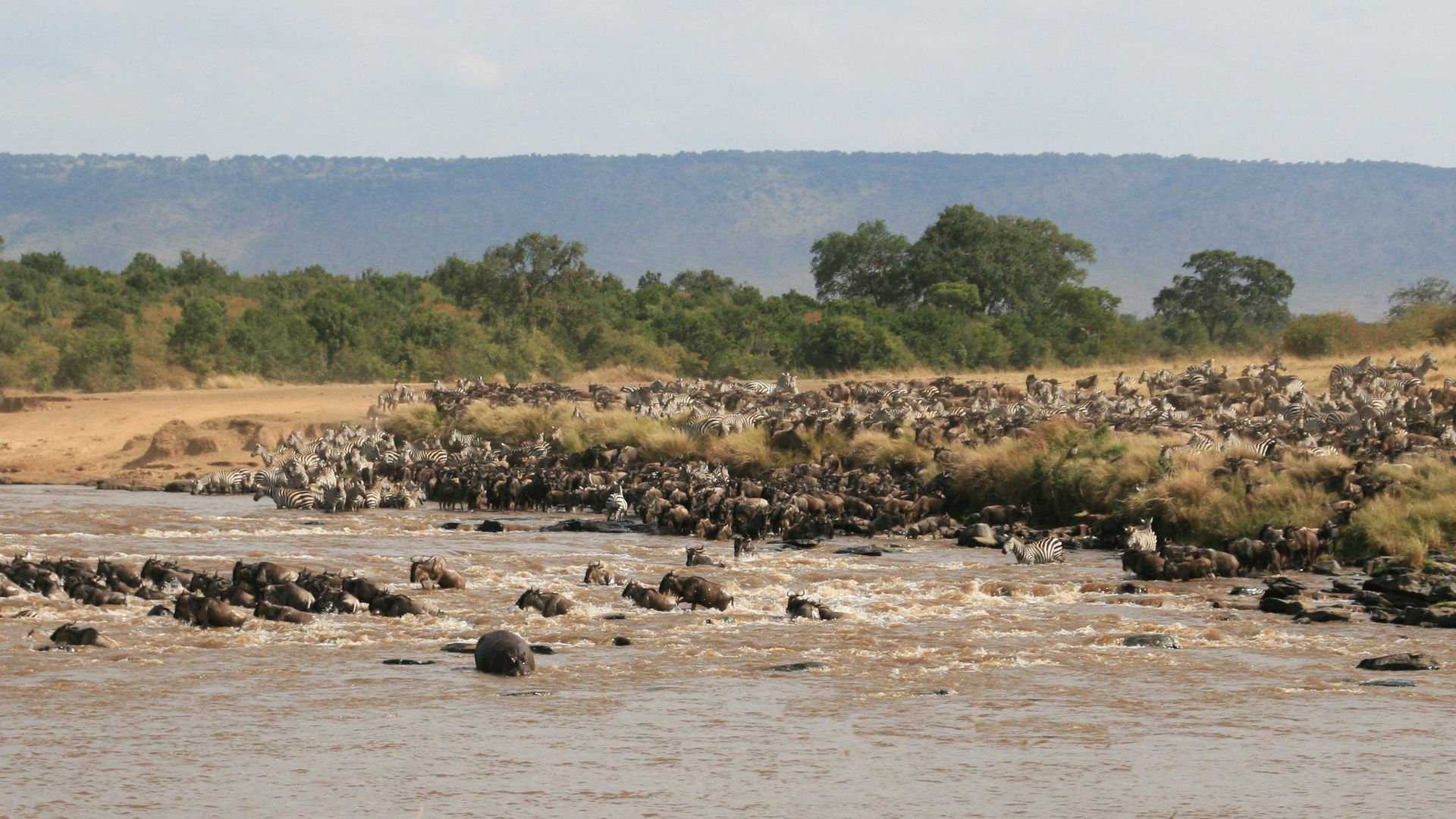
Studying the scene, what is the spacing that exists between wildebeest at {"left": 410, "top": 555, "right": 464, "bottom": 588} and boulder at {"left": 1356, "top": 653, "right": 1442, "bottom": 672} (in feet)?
23.3

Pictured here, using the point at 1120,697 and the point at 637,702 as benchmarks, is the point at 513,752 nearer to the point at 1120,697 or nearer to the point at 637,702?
the point at 637,702

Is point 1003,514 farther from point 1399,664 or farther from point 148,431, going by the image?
point 148,431

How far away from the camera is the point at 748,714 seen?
26.0ft

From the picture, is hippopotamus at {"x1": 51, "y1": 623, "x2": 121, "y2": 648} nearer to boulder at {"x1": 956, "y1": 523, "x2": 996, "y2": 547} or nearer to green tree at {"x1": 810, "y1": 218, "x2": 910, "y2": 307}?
boulder at {"x1": 956, "y1": 523, "x2": 996, "y2": 547}

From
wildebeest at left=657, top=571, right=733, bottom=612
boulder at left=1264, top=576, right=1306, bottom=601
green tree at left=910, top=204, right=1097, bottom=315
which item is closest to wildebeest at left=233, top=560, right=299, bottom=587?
wildebeest at left=657, top=571, right=733, bottom=612

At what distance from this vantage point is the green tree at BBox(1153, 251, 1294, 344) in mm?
65750

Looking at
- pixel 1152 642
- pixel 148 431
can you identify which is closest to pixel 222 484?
pixel 148 431

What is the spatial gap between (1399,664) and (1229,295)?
60802mm

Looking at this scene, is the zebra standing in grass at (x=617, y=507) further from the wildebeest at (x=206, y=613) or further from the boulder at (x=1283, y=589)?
the boulder at (x=1283, y=589)

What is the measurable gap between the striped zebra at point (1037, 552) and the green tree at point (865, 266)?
46910 mm

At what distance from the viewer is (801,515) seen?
56.1ft

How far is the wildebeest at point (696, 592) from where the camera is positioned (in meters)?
11.4

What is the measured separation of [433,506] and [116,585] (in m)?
9.04

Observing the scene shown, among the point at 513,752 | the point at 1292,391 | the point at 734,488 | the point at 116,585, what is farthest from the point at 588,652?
the point at 1292,391
